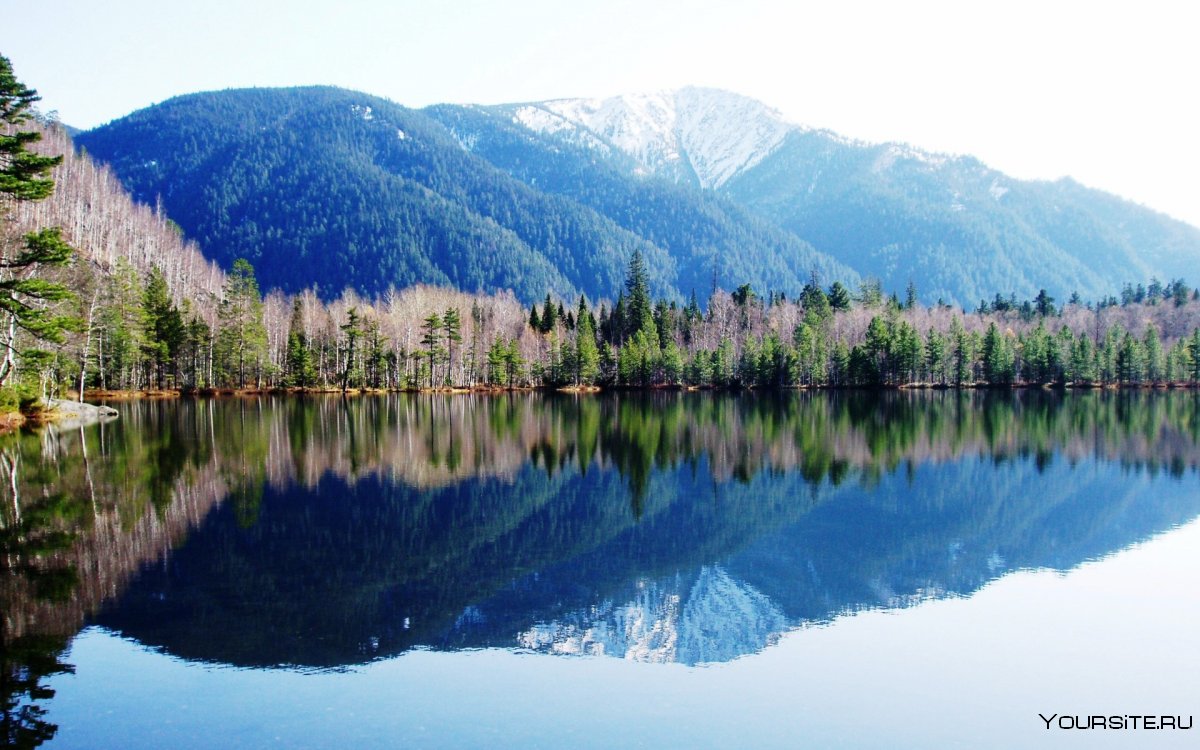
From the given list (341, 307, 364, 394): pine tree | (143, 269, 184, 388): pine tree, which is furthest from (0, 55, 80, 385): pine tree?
(341, 307, 364, 394): pine tree

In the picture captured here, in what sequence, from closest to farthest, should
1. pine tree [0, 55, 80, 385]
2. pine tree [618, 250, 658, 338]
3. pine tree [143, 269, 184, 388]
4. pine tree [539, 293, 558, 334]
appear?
1. pine tree [0, 55, 80, 385]
2. pine tree [143, 269, 184, 388]
3. pine tree [618, 250, 658, 338]
4. pine tree [539, 293, 558, 334]

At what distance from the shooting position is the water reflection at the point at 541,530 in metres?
13.4

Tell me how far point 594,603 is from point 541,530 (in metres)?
5.71

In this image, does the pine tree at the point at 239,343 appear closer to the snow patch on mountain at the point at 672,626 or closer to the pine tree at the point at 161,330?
the pine tree at the point at 161,330

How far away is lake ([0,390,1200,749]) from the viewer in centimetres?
1012

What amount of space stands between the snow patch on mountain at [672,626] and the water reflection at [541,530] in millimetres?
53

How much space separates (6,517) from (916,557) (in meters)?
22.1

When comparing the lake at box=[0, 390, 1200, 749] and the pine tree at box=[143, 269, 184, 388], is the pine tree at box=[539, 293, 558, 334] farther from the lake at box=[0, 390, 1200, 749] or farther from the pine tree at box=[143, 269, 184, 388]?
the lake at box=[0, 390, 1200, 749]

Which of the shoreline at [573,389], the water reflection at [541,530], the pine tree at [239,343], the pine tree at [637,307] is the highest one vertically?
the pine tree at [637,307]

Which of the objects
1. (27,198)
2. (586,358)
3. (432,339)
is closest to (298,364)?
(432,339)

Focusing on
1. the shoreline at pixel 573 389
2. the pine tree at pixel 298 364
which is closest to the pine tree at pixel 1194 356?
the shoreline at pixel 573 389

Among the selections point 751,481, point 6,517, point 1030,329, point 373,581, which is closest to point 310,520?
point 373,581

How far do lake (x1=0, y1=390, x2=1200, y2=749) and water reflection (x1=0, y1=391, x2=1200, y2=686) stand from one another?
0.35ft

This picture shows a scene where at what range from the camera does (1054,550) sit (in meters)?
19.2
